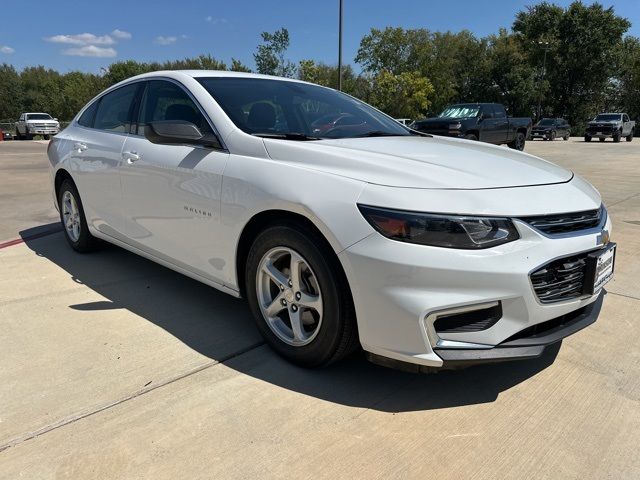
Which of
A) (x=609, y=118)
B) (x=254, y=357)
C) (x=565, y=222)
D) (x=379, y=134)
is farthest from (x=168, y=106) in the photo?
(x=609, y=118)

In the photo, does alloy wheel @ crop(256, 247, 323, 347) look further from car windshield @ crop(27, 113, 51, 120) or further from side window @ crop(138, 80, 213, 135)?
car windshield @ crop(27, 113, 51, 120)

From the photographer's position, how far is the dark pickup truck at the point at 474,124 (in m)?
16.4

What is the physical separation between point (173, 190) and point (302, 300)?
1.24 meters

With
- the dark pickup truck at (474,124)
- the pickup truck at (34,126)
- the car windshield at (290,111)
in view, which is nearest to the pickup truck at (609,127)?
the dark pickup truck at (474,124)

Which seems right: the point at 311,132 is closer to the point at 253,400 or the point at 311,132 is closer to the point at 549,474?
the point at 253,400

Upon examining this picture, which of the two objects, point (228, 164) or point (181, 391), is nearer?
point (181, 391)

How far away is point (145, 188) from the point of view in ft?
11.5

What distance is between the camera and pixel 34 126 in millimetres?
33500

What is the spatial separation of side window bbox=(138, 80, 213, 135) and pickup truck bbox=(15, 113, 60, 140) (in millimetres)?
35197

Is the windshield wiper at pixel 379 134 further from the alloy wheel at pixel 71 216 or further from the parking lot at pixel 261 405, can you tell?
the alloy wheel at pixel 71 216

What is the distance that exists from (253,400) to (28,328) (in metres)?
1.78

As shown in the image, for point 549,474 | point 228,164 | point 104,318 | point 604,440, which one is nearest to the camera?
point 549,474

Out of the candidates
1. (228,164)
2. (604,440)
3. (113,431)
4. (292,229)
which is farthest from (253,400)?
(604,440)

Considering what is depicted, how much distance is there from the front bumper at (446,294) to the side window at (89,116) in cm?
340
